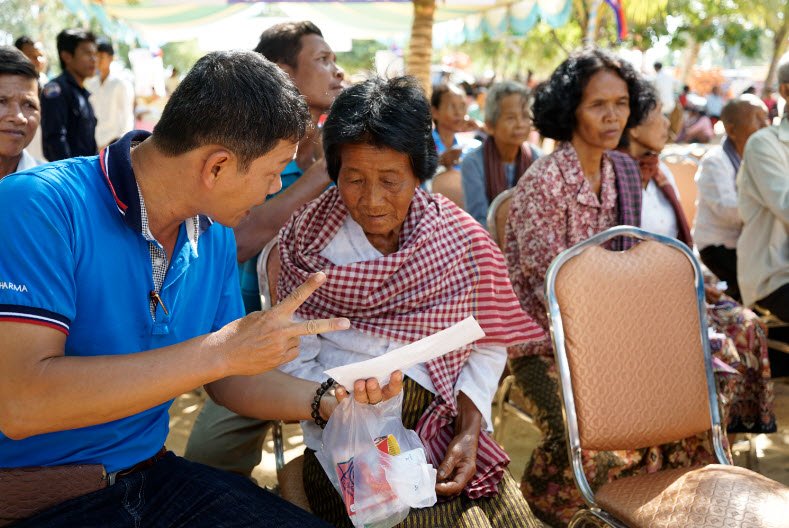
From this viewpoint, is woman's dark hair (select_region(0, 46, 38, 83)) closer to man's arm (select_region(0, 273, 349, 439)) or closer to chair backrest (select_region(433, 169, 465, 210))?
man's arm (select_region(0, 273, 349, 439))

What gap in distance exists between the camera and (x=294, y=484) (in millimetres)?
2172

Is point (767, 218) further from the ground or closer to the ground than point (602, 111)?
closer to the ground

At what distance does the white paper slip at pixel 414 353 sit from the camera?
162cm

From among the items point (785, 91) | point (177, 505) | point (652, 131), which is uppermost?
point (785, 91)

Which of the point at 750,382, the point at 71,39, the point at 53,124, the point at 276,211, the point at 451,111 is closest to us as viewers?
the point at 276,211

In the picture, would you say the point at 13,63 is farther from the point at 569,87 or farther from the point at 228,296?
the point at 569,87

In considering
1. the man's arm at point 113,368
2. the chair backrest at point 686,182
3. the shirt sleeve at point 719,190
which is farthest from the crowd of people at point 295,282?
the chair backrest at point 686,182

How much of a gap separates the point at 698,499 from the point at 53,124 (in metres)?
5.71

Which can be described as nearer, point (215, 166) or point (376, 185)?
point (215, 166)

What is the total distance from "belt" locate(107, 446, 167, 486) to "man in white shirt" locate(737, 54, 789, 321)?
3.41 metres

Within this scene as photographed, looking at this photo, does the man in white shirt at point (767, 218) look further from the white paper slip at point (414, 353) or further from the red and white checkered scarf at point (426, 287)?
the white paper slip at point (414, 353)

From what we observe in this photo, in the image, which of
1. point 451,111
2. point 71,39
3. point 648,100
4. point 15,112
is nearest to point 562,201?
point 648,100

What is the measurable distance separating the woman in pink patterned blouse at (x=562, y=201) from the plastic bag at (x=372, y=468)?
1070 millimetres

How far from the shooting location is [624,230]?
2.41 metres
